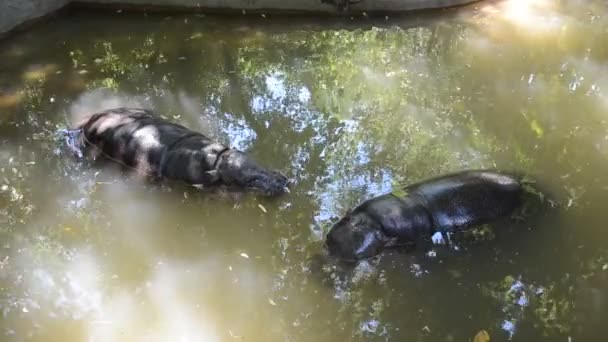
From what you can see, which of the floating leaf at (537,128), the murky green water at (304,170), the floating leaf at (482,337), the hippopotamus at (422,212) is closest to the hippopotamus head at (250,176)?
the murky green water at (304,170)

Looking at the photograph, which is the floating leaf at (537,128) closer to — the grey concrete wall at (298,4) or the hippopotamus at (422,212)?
the hippopotamus at (422,212)

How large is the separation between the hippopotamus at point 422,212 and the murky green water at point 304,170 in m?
0.22

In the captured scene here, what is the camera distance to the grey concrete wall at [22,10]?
10.4 meters

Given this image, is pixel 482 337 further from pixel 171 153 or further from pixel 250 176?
pixel 171 153

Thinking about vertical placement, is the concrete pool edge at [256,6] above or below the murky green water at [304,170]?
above

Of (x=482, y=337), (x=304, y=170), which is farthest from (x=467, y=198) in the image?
(x=304, y=170)

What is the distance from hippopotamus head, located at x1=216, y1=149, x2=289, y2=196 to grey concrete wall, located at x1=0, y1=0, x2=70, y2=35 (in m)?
6.08

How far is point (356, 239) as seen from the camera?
18.9 feet

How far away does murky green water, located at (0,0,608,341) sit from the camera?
17.7ft

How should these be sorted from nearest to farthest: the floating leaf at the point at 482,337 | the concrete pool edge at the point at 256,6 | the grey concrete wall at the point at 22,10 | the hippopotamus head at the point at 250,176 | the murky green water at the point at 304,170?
the floating leaf at the point at 482,337 → the murky green water at the point at 304,170 → the hippopotamus head at the point at 250,176 → the grey concrete wall at the point at 22,10 → the concrete pool edge at the point at 256,6

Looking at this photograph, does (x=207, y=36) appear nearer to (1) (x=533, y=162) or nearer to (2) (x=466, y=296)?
(1) (x=533, y=162)

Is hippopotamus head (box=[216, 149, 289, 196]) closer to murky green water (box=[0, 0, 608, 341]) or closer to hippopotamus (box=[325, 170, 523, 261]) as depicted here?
murky green water (box=[0, 0, 608, 341])

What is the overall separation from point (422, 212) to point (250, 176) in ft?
6.50

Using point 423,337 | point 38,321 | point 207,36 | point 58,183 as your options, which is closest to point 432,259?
point 423,337
